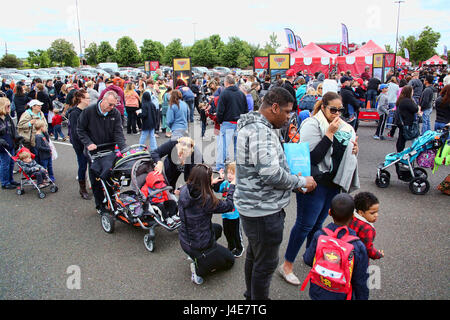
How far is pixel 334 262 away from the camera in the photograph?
2441 mm

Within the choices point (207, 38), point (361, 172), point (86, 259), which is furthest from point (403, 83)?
point (207, 38)

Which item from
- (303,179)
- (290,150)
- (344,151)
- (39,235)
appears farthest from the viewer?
(39,235)

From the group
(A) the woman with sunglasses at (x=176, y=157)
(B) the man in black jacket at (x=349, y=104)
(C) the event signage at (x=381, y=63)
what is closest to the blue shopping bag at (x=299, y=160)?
(A) the woman with sunglasses at (x=176, y=157)

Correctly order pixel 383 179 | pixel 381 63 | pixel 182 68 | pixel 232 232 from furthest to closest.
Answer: pixel 381 63 < pixel 182 68 < pixel 383 179 < pixel 232 232

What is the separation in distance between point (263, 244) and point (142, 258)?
7.07 ft

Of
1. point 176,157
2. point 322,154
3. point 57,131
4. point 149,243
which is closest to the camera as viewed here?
point 322,154

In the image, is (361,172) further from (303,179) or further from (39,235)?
(39,235)

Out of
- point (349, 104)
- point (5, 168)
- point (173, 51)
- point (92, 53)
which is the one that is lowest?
point (5, 168)

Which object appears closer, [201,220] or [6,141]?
[201,220]

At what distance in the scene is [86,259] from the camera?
13.6 ft

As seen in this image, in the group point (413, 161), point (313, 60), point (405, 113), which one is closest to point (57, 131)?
point (405, 113)

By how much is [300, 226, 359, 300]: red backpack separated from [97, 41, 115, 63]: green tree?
72032 mm

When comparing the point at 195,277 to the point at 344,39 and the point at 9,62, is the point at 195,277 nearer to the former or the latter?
the point at 344,39
